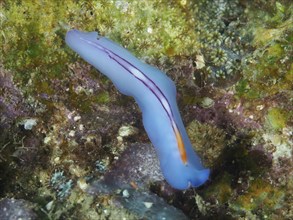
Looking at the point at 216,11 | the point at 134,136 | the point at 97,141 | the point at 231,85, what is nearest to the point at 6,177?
the point at 97,141

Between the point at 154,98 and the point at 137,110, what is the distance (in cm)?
53

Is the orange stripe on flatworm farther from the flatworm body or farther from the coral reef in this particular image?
the coral reef

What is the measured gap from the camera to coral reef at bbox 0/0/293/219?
4.62 meters

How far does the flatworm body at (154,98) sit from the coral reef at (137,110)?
0.29m

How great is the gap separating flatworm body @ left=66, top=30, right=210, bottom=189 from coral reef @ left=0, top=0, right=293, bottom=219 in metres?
0.29

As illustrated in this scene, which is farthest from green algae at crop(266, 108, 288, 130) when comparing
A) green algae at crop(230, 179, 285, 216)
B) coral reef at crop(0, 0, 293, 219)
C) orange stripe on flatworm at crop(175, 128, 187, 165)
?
orange stripe on flatworm at crop(175, 128, 187, 165)

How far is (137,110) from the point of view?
4.76 m

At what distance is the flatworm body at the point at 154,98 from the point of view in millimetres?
4039

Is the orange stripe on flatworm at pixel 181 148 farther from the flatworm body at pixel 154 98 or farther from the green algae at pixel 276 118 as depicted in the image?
the green algae at pixel 276 118

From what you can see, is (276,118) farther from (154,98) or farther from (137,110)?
(137,110)

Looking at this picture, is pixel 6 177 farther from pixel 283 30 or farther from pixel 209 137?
pixel 283 30

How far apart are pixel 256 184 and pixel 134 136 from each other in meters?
1.50

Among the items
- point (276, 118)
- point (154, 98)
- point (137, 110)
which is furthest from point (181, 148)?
point (276, 118)

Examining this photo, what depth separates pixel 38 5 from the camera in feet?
15.8
